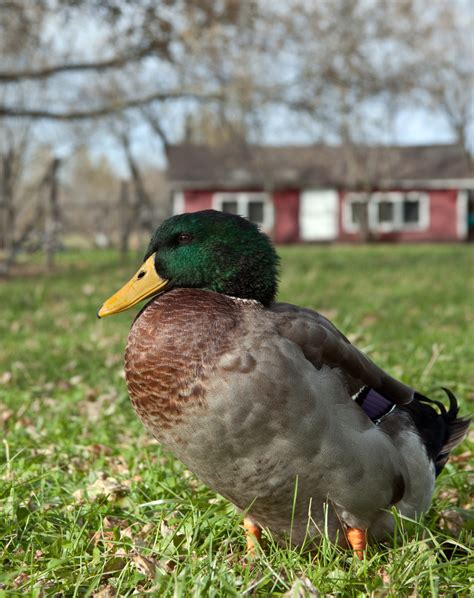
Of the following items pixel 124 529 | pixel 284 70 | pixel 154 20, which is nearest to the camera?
pixel 124 529

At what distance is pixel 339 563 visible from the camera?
230 cm

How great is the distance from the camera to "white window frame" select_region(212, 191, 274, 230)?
29141mm

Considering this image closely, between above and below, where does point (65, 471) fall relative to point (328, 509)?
below

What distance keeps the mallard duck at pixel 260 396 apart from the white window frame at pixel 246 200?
2668 centimetres

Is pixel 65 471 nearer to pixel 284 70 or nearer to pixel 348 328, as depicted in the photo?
pixel 348 328

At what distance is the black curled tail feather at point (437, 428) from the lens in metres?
2.61

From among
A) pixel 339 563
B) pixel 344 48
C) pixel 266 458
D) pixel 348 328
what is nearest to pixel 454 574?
pixel 339 563

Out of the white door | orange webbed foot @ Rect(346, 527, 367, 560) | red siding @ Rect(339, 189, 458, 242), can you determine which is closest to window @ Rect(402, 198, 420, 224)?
red siding @ Rect(339, 189, 458, 242)

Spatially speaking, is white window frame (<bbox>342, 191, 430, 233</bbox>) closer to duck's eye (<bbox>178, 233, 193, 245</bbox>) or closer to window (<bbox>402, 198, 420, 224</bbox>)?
window (<bbox>402, 198, 420, 224</bbox>)

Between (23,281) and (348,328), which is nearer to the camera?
(348,328)

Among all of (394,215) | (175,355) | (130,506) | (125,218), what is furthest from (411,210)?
(175,355)

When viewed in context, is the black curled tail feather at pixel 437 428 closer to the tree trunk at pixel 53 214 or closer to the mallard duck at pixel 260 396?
the mallard duck at pixel 260 396

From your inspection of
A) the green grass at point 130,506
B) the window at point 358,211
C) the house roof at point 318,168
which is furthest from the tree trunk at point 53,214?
the window at point 358,211

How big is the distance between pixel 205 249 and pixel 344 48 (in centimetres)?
1002
